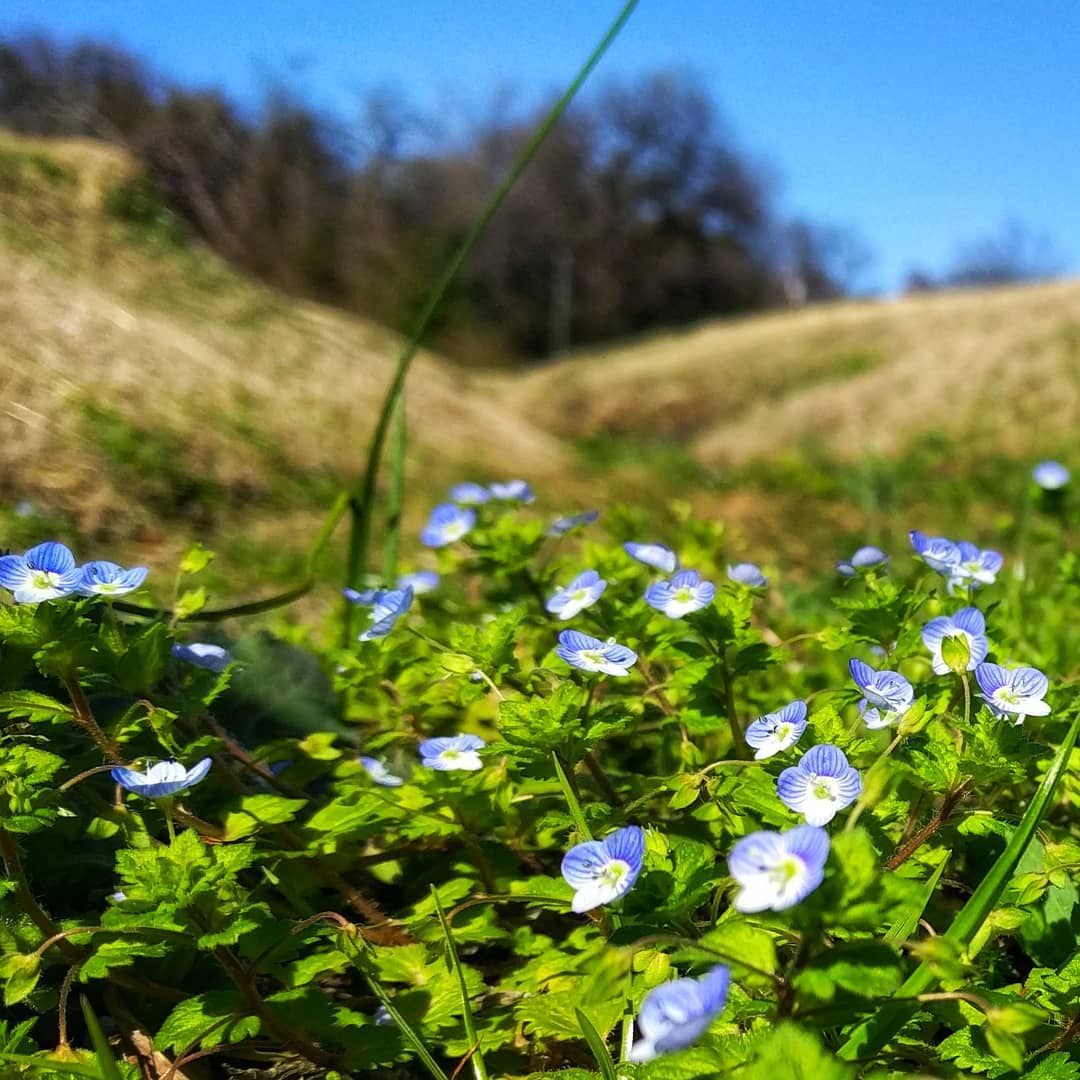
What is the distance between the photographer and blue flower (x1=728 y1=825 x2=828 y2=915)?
0.59 meters

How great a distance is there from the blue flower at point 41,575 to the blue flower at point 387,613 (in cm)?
35

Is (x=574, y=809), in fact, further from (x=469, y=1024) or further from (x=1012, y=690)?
(x=1012, y=690)

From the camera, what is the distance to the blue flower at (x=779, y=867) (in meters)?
0.59

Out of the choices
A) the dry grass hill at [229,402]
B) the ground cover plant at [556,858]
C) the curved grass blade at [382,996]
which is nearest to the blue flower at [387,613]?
the ground cover plant at [556,858]

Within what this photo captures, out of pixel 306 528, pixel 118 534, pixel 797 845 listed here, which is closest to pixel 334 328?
pixel 306 528

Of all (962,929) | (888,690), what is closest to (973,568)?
(888,690)

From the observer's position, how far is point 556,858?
1.24 metres

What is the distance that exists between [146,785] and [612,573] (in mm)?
734

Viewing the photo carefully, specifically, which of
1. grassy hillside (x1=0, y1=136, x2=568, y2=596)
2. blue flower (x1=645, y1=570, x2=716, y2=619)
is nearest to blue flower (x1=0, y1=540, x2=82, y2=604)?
blue flower (x1=645, y1=570, x2=716, y2=619)

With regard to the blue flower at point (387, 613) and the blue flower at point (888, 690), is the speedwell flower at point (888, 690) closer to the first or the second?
the blue flower at point (888, 690)

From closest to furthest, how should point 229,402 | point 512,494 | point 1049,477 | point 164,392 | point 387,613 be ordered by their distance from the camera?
1. point 387,613
2. point 512,494
3. point 1049,477
4. point 164,392
5. point 229,402

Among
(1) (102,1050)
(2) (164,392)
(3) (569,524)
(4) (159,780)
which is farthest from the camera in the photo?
(2) (164,392)

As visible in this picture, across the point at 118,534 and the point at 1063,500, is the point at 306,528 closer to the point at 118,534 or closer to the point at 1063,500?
the point at 118,534

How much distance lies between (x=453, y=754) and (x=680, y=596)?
1.03ft
